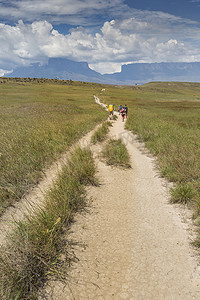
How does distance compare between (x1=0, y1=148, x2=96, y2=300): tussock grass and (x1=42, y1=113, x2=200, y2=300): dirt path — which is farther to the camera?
(x1=42, y1=113, x2=200, y2=300): dirt path

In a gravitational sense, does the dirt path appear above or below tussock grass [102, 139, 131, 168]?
below

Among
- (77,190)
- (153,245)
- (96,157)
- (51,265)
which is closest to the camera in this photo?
(51,265)

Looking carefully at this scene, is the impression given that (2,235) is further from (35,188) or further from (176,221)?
(176,221)

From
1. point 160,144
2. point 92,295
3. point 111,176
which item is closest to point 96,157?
point 111,176

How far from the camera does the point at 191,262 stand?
12.4 ft

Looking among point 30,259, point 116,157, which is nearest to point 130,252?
point 30,259

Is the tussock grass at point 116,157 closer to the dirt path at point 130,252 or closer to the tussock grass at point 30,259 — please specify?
the dirt path at point 130,252

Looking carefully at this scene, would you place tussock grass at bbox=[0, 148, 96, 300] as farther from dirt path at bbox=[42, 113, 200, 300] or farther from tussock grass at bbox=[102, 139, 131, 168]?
tussock grass at bbox=[102, 139, 131, 168]

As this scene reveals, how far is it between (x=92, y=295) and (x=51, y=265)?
87 cm

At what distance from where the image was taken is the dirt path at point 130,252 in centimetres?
324

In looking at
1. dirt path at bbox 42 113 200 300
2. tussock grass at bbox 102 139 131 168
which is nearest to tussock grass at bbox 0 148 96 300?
dirt path at bbox 42 113 200 300

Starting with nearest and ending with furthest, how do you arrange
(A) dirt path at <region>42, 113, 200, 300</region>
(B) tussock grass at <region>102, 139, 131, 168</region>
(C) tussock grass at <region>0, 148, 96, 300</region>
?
(C) tussock grass at <region>0, 148, 96, 300</region>, (A) dirt path at <region>42, 113, 200, 300</region>, (B) tussock grass at <region>102, 139, 131, 168</region>

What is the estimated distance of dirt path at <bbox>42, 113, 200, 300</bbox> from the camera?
10.6 feet

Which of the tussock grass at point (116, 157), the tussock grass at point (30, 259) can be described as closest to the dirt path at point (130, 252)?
the tussock grass at point (30, 259)
